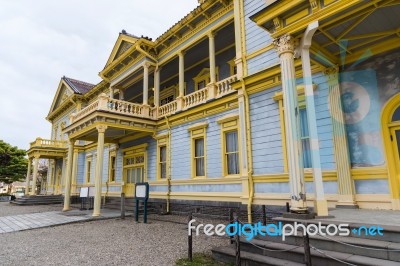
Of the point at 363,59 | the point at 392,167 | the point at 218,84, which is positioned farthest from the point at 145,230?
the point at 363,59

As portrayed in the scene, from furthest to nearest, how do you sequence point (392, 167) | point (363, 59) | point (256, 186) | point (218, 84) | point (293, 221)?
point (218, 84)
point (256, 186)
point (363, 59)
point (392, 167)
point (293, 221)

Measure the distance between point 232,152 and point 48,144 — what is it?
75.8 ft

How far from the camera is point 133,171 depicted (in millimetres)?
17234

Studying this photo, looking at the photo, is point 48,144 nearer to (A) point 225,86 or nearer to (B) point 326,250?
(A) point 225,86

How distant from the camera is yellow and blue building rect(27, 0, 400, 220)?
20.2 ft

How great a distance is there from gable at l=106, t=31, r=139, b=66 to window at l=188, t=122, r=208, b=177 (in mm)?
7007

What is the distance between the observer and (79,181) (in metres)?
24.5

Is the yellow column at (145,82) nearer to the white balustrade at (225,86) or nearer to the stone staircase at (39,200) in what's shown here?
the white balustrade at (225,86)

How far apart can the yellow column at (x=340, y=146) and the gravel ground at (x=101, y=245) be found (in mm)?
3575

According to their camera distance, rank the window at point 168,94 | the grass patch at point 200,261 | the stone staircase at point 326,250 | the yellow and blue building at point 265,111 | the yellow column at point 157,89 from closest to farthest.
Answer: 1. the stone staircase at point 326,250
2. the grass patch at point 200,261
3. the yellow and blue building at point 265,111
4. the yellow column at point 157,89
5. the window at point 168,94

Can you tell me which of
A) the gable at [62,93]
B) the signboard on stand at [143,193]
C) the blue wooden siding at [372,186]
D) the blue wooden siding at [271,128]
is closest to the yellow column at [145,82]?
the signboard on stand at [143,193]

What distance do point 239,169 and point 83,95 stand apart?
19.1m

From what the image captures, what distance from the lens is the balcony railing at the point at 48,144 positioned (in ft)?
84.7

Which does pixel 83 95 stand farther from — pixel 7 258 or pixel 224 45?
pixel 7 258
